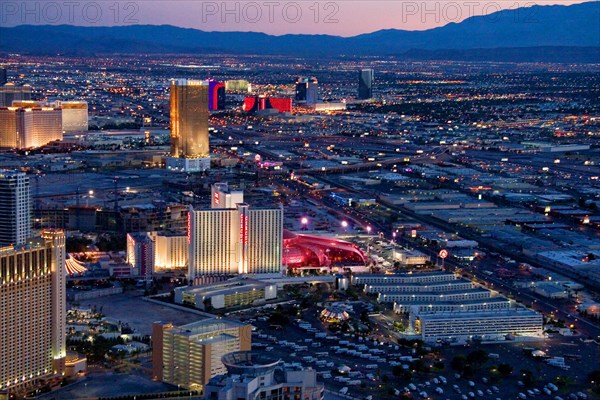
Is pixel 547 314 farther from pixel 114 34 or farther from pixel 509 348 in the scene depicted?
pixel 114 34

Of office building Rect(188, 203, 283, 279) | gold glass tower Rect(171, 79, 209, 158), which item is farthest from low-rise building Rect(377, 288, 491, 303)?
gold glass tower Rect(171, 79, 209, 158)

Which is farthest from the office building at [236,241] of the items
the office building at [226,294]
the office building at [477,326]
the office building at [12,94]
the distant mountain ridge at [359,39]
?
the distant mountain ridge at [359,39]

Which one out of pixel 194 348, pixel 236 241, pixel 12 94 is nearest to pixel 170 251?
pixel 236 241

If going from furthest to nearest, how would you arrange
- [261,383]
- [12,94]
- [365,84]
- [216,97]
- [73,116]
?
[365,84] → [216,97] → [12,94] → [73,116] → [261,383]

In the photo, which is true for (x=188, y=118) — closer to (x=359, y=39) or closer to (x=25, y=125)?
(x=25, y=125)

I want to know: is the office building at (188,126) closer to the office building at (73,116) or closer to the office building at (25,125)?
the office building at (25,125)

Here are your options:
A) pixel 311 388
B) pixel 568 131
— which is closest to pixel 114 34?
pixel 568 131
